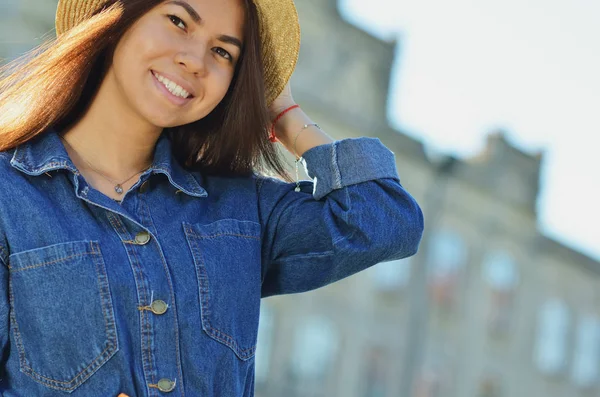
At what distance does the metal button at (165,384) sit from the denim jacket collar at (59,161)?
17.2 inches

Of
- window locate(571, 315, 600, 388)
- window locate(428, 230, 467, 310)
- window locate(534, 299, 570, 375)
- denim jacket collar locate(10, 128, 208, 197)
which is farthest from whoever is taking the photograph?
window locate(571, 315, 600, 388)

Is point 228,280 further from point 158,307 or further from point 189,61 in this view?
point 189,61

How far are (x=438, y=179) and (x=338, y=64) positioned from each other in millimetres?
3033

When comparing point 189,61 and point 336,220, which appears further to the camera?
point 336,220

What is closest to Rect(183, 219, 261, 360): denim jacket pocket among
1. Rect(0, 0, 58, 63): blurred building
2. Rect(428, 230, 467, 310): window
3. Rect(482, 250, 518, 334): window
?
Rect(0, 0, 58, 63): blurred building

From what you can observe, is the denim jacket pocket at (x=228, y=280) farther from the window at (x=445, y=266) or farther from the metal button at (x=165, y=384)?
the window at (x=445, y=266)

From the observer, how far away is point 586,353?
2433 cm

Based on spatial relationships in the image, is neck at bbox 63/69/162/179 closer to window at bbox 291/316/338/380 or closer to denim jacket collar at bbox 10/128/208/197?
denim jacket collar at bbox 10/128/208/197

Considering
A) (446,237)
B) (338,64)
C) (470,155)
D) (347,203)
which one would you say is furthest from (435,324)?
(347,203)

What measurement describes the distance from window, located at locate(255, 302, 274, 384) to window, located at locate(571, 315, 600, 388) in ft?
30.4

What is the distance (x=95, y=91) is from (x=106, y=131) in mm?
88

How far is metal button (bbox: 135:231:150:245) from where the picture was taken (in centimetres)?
221

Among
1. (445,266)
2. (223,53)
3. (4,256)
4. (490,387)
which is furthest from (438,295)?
(4,256)

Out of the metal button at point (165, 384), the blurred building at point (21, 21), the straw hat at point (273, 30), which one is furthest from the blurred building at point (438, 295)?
the metal button at point (165, 384)
